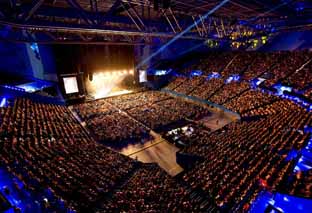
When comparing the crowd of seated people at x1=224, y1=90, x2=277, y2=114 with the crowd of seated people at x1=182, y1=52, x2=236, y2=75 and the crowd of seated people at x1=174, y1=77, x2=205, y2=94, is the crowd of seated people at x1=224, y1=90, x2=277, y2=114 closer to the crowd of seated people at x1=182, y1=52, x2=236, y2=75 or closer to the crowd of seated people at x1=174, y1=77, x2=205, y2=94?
the crowd of seated people at x1=174, y1=77, x2=205, y2=94

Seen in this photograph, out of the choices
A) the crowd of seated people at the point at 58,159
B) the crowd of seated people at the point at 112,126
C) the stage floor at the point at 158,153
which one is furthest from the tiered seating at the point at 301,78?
the crowd of seated people at the point at 58,159

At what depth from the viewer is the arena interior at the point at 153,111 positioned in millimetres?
8211

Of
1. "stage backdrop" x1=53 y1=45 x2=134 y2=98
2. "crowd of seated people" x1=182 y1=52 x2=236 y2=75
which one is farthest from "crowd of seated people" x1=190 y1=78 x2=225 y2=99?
"stage backdrop" x1=53 y1=45 x2=134 y2=98

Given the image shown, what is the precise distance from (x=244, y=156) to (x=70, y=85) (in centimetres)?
2505

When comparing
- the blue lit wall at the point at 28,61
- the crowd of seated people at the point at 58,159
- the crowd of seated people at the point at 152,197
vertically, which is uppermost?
the blue lit wall at the point at 28,61

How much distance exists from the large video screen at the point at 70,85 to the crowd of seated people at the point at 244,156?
20045 mm

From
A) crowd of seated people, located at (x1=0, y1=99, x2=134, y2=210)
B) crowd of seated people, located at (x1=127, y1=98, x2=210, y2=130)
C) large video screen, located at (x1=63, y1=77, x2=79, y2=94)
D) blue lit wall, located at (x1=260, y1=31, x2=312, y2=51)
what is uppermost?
blue lit wall, located at (x1=260, y1=31, x2=312, y2=51)

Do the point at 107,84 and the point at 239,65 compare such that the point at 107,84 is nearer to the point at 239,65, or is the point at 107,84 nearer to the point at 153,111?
the point at 153,111

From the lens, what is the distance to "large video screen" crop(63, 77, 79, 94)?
26.6m

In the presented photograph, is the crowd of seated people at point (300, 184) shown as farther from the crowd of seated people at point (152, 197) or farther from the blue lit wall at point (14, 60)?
the blue lit wall at point (14, 60)

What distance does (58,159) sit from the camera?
1072 centimetres

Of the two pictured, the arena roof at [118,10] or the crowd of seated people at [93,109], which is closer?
the arena roof at [118,10]

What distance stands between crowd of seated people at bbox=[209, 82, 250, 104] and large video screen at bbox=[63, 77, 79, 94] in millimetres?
20094

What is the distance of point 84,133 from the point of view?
15398 millimetres
